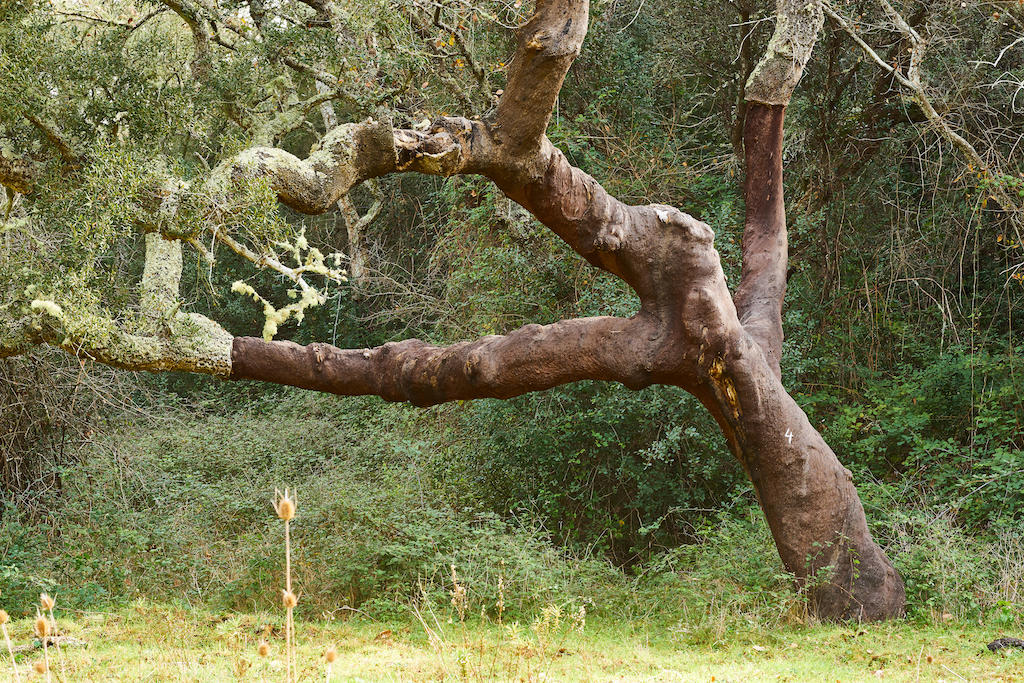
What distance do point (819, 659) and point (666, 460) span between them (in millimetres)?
3390

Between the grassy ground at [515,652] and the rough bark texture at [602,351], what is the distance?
578 millimetres

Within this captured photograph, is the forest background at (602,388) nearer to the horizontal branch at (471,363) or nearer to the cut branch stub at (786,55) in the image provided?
the horizontal branch at (471,363)

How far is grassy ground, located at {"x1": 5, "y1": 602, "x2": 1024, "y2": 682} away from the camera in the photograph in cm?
460

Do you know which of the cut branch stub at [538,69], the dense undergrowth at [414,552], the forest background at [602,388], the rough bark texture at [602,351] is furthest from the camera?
the forest background at [602,388]

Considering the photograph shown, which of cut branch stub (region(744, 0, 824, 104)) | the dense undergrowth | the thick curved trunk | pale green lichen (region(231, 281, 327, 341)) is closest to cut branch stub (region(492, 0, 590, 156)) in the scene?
pale green lichen (region(231, 281, 327, 341))

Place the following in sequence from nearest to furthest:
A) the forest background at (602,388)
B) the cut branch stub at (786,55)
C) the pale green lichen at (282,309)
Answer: the pale green lichen at (282,309) < the forest background at (602,388) < the cut branch stub at (786,55)

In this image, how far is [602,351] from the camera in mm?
5637

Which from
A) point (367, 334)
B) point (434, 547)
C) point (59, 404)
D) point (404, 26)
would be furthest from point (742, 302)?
point (367, 334)

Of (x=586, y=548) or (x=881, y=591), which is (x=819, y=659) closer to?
(x=881, y=591)

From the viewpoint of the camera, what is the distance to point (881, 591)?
5.82 meters

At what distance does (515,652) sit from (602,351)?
192 cm

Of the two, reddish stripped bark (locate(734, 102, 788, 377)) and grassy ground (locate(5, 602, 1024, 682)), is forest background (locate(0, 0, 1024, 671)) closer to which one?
grassy ground (locate(5, 602, 1024, 682))

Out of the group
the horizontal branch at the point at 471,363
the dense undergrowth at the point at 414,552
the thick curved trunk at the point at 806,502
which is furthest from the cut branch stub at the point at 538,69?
the dense undergrowth at the point at 414,552

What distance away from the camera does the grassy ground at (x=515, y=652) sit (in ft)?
15.1
